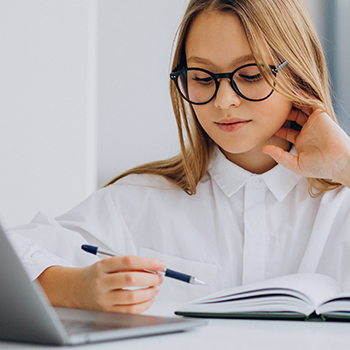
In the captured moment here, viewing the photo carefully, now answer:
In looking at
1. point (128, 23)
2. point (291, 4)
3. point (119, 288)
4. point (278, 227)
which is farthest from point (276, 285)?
point (128, 23)

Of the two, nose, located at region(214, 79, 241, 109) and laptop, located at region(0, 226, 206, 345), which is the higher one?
nose, located at region(214, 79, 241, 109)

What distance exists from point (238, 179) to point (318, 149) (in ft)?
0.81

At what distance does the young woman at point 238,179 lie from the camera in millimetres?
1138

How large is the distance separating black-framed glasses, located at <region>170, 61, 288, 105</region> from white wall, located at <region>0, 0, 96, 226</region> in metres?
1.19

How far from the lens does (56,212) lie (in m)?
2.27

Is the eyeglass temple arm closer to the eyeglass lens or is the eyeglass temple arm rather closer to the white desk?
the eyeglass lens

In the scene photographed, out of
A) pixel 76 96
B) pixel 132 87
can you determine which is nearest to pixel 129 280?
pixel 76 96

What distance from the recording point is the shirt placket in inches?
48.1

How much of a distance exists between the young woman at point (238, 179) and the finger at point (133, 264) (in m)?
0.28

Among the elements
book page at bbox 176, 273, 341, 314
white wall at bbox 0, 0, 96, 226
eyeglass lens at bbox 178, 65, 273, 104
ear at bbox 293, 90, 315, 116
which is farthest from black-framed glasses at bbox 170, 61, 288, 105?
white wall at bbox 0, 0, 96, 226

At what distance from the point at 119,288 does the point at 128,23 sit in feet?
7.85

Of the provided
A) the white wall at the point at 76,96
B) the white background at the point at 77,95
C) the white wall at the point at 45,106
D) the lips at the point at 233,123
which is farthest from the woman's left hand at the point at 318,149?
the white wall at the point at 45,106

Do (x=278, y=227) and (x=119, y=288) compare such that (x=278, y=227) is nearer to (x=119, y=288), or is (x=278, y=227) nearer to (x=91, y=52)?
(x=119, y=288)

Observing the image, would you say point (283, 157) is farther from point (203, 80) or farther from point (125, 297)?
point (125, 297)
